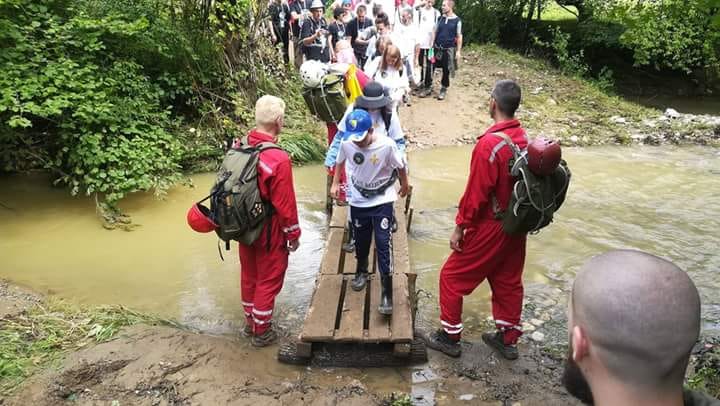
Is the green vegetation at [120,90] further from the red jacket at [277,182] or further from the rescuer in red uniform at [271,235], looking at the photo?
the red jacket at [277,182]

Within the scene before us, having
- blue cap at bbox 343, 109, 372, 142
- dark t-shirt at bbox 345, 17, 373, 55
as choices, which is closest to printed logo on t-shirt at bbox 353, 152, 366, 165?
blue cap at bbox 343, 109, 372, 142

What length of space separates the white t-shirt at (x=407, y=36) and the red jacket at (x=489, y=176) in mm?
6890

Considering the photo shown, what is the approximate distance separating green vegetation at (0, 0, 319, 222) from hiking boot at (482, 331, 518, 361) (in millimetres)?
4535

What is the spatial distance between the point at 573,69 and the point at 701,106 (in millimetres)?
3947

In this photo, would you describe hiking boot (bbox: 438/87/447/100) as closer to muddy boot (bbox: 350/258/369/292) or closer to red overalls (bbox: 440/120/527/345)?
muddy boot (bbox: 350/258/369/292)

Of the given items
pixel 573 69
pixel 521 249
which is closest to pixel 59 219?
pixel 521 249

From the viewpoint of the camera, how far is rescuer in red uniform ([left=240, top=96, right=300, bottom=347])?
3.69m

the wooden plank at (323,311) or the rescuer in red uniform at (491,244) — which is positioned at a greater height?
the rescuer in red uniform at (491,244)

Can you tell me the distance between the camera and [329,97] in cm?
566

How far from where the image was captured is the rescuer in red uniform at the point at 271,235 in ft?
12.1

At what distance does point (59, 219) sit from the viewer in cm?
634

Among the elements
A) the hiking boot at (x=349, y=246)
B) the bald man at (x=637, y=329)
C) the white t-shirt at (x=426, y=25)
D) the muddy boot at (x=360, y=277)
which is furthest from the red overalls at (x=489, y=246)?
the white t-shirt at (x=426, y=25)

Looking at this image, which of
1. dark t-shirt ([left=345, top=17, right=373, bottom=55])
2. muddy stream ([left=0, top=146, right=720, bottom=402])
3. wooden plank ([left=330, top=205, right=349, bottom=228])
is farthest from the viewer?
dark t-shirt ([left=345, top=17, right=373, bottom=55])

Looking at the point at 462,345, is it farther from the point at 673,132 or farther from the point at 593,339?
the point at 673,132
